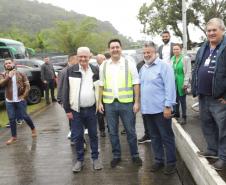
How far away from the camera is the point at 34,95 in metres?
14.9

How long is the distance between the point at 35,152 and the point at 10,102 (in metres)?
1.44

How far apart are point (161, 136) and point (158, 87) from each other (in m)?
0.72

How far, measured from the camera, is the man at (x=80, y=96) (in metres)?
5.76

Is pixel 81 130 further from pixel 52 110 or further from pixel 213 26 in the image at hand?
pixel 52 110

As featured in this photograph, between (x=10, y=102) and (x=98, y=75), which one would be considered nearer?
(x=98, y=75)

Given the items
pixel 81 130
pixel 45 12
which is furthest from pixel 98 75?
pixel 45 12

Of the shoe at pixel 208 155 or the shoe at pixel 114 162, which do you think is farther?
the shoe at pixel 114 162

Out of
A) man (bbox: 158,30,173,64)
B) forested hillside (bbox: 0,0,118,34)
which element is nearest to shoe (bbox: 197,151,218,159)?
man (bbox: 158,30,173,64)

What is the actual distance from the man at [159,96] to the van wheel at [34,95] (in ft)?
32.3

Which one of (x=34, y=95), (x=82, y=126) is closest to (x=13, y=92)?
(x=82, y=126)

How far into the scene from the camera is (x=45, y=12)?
13788cm

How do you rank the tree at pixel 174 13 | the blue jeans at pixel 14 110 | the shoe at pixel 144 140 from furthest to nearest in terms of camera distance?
the tree at pixel 174 13 → the blue jeans at pixel 14 110 → the shoe at pixel 144 140

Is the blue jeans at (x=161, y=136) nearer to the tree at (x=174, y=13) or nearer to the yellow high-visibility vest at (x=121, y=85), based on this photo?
the yellow high-visibility vest at (x=121, y=85)

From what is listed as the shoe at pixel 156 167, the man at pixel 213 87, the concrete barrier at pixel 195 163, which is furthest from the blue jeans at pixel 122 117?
the man at pixel 213 87
